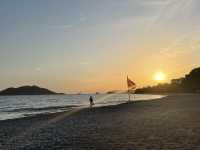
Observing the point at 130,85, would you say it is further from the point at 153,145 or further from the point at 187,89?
the point at 187,89

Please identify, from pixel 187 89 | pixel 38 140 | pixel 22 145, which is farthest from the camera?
pixel 187 89

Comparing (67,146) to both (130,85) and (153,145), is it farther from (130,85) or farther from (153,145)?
(130,85)

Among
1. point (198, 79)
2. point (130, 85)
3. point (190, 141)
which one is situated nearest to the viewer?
point (190, 141)

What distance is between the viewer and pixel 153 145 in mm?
16969

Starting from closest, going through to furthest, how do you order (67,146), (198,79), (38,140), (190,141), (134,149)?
(134,149) < (190,141) < (67,146) < (38,140) < (198,79)

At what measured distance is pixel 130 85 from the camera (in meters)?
68.8

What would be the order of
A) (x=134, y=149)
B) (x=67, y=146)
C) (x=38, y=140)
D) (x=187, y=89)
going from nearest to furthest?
(x=134, y=149) → (x=67, y=146) → (x=38, y=140) → (x=187, y=89)

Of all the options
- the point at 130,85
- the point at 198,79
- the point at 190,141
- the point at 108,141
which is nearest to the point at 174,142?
the point at 190,141

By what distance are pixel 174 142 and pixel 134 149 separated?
2517 millimetres

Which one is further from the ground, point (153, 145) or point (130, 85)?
point (130, 85)

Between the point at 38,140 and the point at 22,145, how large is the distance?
174cm

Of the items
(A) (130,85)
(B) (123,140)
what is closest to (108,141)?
(B) (123,140)

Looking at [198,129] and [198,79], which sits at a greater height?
[198,79]

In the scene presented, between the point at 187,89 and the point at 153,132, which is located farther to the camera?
the point at 187,89
